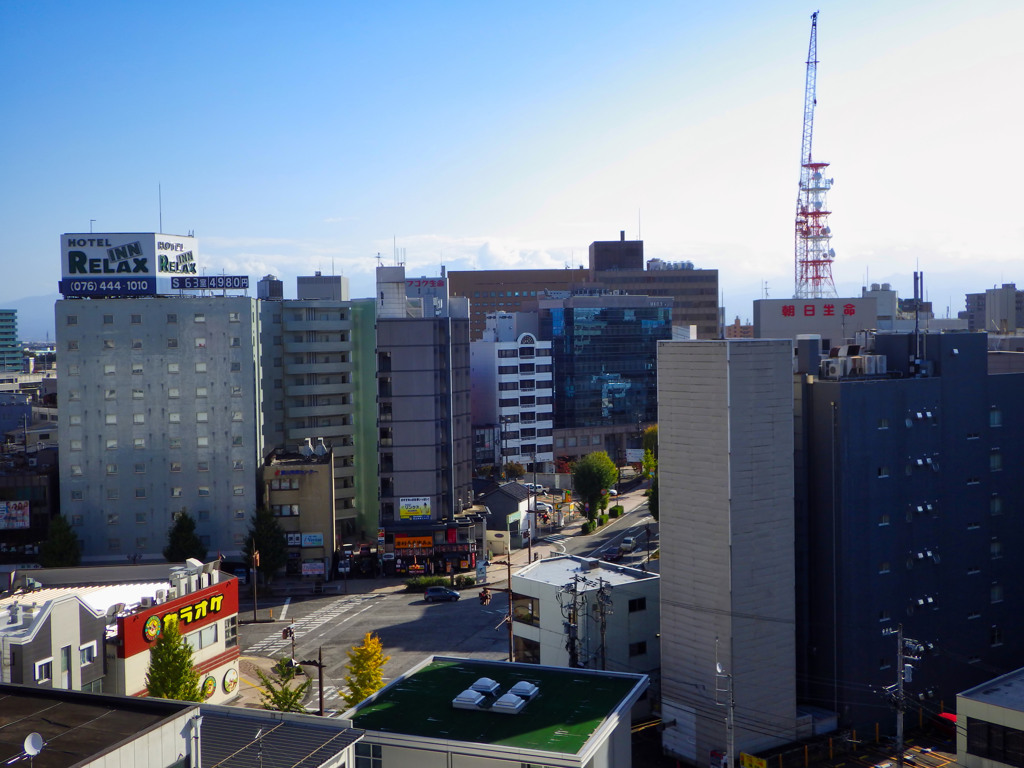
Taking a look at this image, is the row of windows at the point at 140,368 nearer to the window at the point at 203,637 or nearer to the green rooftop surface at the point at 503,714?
the window at the point at 203,637

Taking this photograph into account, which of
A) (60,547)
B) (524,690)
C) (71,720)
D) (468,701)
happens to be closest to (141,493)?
(60,547)

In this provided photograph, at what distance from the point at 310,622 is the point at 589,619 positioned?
2251 cm

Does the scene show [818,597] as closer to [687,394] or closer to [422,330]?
[687,394]

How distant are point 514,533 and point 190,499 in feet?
81.4

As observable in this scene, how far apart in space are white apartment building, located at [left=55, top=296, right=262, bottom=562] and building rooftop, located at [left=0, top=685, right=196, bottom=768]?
46.2 meters

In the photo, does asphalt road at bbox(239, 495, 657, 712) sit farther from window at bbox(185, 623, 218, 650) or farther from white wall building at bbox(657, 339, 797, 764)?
white wall building at bbox(657, 339, 797, 764)

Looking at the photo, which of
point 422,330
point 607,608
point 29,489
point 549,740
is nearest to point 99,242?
point 29,489

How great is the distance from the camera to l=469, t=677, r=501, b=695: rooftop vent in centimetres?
3203

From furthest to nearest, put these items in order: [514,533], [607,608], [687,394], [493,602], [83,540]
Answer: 1. [514,533]
2. [83,540]
3. [493,602]
4. [607,608]
5. [687,394]

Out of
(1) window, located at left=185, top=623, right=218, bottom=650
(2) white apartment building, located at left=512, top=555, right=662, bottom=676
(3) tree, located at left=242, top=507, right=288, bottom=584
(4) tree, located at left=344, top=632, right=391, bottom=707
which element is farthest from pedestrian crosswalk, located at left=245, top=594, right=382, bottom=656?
(2) white apartment building, located at left=512, top=555, right=662, bottom=676

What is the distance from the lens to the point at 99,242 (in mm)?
66312

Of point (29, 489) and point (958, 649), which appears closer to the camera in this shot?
point (958, 649)

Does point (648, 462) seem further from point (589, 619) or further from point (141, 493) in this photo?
point (589, 619)

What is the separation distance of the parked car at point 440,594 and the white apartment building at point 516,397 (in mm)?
41057
